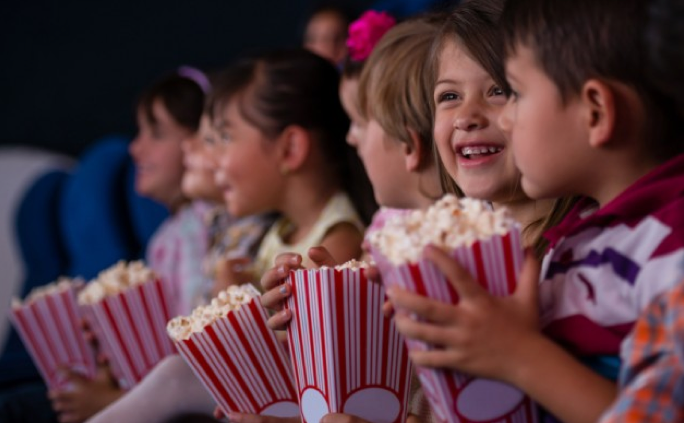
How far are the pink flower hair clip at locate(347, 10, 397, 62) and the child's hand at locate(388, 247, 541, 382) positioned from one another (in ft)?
3.47

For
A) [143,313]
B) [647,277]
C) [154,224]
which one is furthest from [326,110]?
[647,277]

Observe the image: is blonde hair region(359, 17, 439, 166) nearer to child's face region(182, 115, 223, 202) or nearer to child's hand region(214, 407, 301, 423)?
child's hand region(214, 407, 301, 423)

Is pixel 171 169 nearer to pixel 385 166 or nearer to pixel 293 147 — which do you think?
pixel 293 147

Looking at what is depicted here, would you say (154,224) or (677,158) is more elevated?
(677,158)

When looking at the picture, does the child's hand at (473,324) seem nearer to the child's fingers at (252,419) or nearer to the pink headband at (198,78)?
the child's fingers at (252,419)

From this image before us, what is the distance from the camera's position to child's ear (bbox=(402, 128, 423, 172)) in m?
1.67

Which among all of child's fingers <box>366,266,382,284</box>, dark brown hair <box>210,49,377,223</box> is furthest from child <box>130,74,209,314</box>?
child's fingers <box>366,266,382,284</box>

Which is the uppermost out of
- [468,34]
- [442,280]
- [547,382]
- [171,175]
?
[468,34]

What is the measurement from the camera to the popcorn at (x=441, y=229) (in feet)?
3.22

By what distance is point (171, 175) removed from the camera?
2.99 meters

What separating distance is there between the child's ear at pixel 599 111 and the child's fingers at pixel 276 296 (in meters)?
0.47

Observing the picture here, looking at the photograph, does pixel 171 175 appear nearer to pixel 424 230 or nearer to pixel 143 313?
pixel 143 313

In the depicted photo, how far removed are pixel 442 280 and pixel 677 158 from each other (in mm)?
295

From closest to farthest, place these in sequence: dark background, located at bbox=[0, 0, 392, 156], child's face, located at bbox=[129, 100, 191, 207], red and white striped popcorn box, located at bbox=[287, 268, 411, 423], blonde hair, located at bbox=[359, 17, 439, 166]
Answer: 1. red and white striped popcorn box, located at bbox=[287, 268, 411, 423]
2. blonde hair, located at bbox=[359, 17, 439, 166]
3. child's face, located at bbox=[129, 100, 191, 207]
4. dark background, located at bbox=[0, 0, 392, 156]
